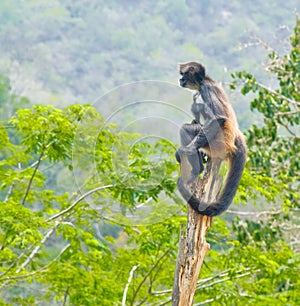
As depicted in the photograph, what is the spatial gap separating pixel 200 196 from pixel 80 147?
5.07ft

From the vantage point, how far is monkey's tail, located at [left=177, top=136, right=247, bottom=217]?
435 cm

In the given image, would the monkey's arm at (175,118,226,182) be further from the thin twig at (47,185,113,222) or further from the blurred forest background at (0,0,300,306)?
the thin twig at (47,185,113,222)

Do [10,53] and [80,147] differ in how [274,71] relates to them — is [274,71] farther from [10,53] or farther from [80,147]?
[10,53]

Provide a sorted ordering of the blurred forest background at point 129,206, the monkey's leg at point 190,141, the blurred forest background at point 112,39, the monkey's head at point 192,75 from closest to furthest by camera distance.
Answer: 1. the monkey's leg at point 190,141
2. the monkey's head at point 192,75
3. the blurred forest background at point 129,206
4. the blurred forest background at point 112,39

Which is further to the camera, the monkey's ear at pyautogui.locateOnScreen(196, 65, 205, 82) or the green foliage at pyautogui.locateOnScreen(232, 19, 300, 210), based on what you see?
the green foliage at pyautogui.locateOnScreen(232, 19, 300, 210)

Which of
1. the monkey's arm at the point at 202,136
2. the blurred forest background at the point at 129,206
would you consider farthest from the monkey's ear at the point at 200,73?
the monkey's arm at the point at 202,136

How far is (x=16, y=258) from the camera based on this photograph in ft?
23.7

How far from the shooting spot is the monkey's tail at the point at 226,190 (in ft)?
14.3

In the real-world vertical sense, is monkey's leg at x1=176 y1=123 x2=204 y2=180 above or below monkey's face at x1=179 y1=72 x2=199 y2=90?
below

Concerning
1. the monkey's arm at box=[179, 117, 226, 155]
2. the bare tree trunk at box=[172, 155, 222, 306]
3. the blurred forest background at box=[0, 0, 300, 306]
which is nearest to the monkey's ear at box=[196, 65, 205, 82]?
the blurred forest background at box=[0, 0, 300, 306]

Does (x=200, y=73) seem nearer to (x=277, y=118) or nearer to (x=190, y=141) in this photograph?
(x=190, y=141)

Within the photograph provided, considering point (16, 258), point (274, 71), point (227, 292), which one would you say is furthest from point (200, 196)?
point (274, 71)

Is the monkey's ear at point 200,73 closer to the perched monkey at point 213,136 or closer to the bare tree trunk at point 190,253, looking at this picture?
the perched monkey at point 213,136

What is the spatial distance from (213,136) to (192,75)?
0.56 metres
